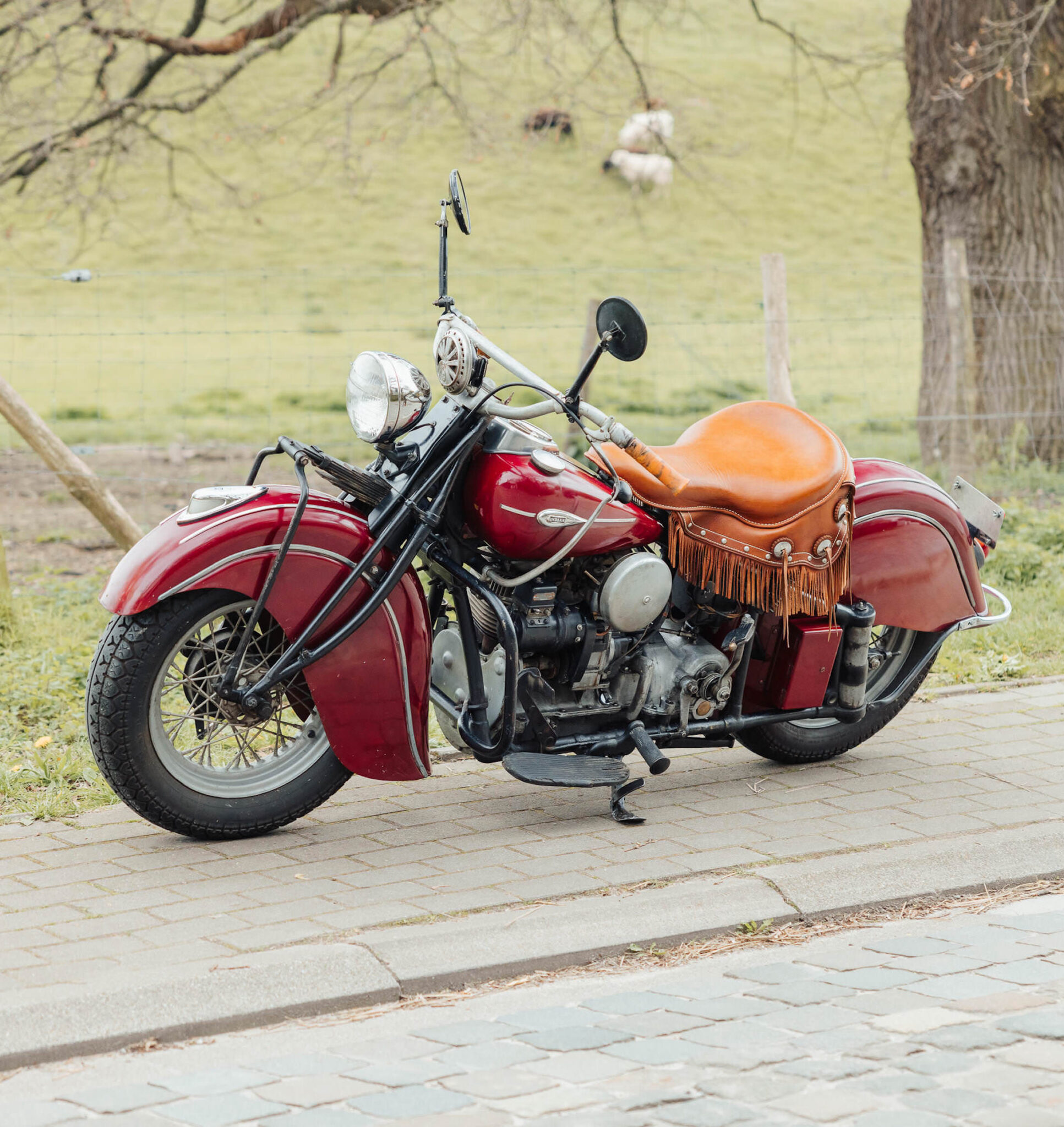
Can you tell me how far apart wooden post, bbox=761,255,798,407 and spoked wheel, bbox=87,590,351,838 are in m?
4.55

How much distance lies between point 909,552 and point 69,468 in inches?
159

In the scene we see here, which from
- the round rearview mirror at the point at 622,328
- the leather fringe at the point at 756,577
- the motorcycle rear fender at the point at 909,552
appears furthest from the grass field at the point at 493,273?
the round rearview mirror at the point at 622,328

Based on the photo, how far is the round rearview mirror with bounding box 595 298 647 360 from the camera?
4.10m

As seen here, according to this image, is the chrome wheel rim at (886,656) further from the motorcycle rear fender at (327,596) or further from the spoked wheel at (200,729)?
the spoked wheel at (200,729)

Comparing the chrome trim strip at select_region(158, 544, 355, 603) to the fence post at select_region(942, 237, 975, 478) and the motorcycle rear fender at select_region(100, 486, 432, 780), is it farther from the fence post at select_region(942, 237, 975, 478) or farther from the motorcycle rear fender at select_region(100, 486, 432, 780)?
the fence post at select_region(942, 237, 975, 478)

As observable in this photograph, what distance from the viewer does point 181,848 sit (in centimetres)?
457

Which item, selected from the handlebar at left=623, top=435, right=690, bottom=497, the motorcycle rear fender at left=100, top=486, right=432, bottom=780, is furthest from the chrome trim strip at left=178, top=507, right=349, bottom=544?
the handlebar at left=623, top=435, right=690, bottom=497

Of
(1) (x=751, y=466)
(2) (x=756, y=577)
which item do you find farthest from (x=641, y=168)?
(2) (x=756, y=577)

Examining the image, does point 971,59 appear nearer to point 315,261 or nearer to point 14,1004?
point 14,1004

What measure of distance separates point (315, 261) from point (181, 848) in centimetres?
3117

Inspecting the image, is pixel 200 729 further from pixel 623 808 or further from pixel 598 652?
pixel 623 808

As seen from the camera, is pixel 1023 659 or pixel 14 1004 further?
pixel 1023 659

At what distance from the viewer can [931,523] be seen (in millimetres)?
5426

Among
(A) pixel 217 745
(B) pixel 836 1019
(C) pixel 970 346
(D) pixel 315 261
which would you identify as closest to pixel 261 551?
(A) pixel 217 745
